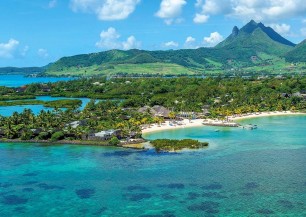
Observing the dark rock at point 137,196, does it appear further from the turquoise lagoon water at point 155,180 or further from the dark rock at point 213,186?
the dark rock at point 213,186

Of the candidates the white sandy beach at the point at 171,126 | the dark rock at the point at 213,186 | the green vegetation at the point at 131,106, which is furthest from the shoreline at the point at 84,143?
the dark rock at the point at 213,186

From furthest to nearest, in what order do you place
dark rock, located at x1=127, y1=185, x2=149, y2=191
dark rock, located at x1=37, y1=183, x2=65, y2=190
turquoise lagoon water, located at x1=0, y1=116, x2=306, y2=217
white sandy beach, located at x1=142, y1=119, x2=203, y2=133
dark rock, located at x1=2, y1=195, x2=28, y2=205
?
white sandy beach, located at x1=142, y1=119, x2=203, y2=133, dark rock, located at x1=37, y1=183, x2=65, y2=190, dark rock, located at x1=127, y1=185, x2=149, y2=191, dark rock, located at x1=2, y1=195, x2=28, y2=205, turquoise lagoon water, located at x1=0, y1=116, x2=306, y2=217

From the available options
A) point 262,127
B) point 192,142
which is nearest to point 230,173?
point 192,142

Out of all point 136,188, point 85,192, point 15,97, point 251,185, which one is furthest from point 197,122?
point 15,97

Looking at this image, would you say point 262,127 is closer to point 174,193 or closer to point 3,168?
point 174,193

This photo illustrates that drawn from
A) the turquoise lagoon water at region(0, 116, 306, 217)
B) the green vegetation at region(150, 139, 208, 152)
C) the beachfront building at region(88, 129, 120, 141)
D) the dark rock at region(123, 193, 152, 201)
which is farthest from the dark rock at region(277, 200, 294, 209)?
the beachfront building at region(88, 129, 120, 141)

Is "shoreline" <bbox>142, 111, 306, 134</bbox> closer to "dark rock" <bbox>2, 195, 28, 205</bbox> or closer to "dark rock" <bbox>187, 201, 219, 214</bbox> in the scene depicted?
"dark rock" <bbox>2, 195, 28, 205</bbox>

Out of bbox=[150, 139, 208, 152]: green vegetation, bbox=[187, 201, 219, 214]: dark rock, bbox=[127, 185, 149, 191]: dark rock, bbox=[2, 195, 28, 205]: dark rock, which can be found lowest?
bbox=[187, 201, 219, 214]: dark rock
